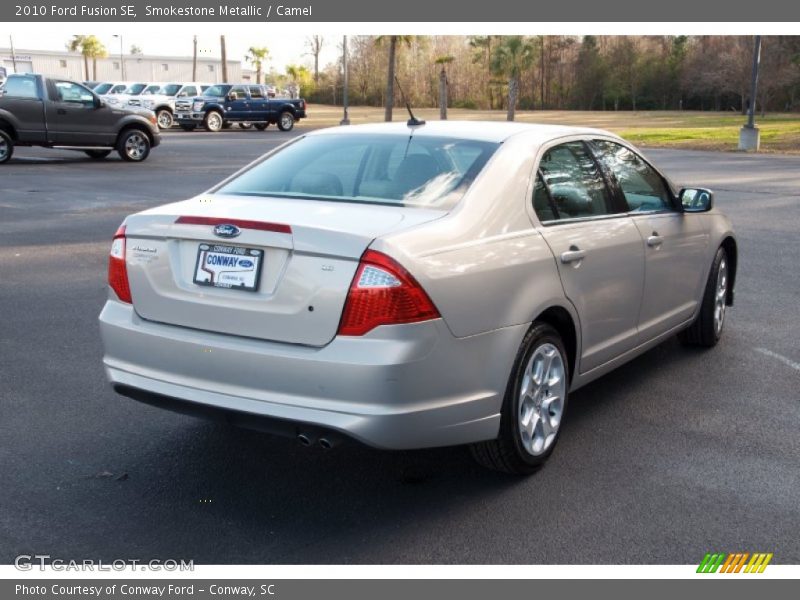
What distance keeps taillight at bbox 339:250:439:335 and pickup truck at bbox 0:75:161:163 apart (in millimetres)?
19350

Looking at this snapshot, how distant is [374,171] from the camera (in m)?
4.76

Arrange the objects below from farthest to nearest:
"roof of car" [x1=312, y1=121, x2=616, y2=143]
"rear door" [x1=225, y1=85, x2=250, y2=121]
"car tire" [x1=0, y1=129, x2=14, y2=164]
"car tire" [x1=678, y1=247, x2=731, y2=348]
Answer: "rear door" [x1=225, y1=85, x2=250, y2=121] < "car tire" [x1=0, y1=129, x2=14, y2=164] < "car tire" [x1=678, y1=247, x2=731, y2=348] < "roof of car" [x1=312, y1=121, x2=616, y2=143]

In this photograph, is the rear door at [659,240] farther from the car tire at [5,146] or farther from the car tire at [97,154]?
the car tire at [97,154]

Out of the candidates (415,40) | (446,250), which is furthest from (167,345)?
(415,40)

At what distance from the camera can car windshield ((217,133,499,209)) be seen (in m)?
4.45

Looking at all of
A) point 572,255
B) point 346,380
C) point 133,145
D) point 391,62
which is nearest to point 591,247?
point 572,255

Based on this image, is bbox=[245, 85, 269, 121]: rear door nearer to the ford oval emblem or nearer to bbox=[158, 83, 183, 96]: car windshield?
bbox=[158, 83, 183, 96]: car windshield

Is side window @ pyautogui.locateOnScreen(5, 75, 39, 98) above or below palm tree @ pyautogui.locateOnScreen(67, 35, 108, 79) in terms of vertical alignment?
below

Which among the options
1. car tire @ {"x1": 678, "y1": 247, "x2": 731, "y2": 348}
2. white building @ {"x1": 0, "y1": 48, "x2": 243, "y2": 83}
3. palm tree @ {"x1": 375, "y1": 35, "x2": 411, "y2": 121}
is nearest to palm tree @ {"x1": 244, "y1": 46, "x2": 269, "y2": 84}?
white building @ {"x1": 0, "y1": 48, "x2": 243, "y2": 83}

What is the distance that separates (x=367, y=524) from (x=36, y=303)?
16.7 ft

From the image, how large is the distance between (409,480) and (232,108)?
1494 inches

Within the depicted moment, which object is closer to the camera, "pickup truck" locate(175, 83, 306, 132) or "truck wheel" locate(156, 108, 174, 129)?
"pickup truck" locate(175, 83, 306, 132)

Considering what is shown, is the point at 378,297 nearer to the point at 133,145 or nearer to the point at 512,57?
the point at 133,145

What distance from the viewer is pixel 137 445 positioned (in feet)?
15.7
